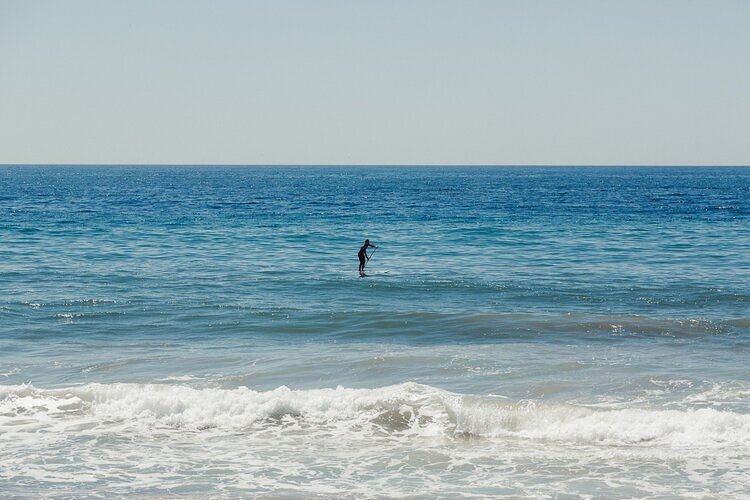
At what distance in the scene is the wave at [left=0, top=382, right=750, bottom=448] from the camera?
14133mm

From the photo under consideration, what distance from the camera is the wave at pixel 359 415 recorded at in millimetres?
14133

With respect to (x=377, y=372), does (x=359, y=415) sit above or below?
below

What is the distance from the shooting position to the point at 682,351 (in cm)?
1958

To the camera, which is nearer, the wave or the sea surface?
the sea surface

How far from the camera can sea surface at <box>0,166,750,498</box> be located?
42.2ft

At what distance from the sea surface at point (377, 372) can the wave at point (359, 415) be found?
0.05 m

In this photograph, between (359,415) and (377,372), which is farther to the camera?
(377,372)

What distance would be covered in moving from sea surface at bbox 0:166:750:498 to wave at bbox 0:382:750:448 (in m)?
0.05

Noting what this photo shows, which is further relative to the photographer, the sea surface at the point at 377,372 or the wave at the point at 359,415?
the wave at the point at 359,415

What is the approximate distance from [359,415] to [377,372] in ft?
9.01

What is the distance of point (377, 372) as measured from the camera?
18.3m

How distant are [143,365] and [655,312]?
15.0 meters

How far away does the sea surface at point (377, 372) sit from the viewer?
42.2ft

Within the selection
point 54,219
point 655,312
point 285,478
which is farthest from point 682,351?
point 54,219
